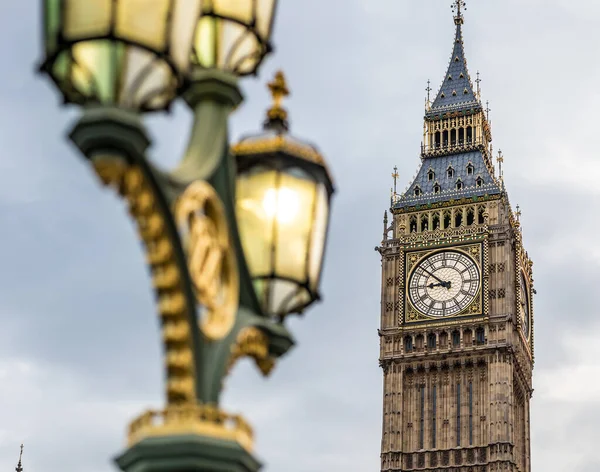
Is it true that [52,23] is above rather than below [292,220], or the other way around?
above

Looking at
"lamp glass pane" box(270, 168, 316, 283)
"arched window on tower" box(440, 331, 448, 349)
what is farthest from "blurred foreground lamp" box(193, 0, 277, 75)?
"arched window on tower" box(440, 331, 448, 349)

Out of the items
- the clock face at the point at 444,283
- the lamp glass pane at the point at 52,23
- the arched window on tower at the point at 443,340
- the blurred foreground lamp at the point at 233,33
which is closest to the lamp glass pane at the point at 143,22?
the lamp glass pane at the point at 52,23

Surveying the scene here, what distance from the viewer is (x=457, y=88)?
3654 inches

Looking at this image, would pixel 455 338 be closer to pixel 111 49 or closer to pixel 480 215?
pixel 480 215

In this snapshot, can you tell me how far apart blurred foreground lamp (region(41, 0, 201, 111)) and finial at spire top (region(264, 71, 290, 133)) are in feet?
6.86

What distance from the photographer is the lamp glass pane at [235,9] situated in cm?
811

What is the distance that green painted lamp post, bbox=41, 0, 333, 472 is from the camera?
20.7 ft

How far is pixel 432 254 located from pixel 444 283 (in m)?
2.17

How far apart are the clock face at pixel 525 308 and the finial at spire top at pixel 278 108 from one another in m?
77.0

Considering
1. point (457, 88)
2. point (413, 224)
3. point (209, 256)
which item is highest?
point (457, 88)

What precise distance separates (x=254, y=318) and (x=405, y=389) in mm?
74796

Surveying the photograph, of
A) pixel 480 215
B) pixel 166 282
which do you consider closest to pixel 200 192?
pixel 166 282

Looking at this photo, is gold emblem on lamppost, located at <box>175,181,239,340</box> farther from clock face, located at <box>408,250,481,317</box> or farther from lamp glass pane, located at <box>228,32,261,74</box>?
clock face, located at <box>408,250,481,317</box>

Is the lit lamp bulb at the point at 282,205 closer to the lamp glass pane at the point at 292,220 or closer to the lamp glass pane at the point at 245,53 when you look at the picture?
the lamp glass pane at the point at 292,220
